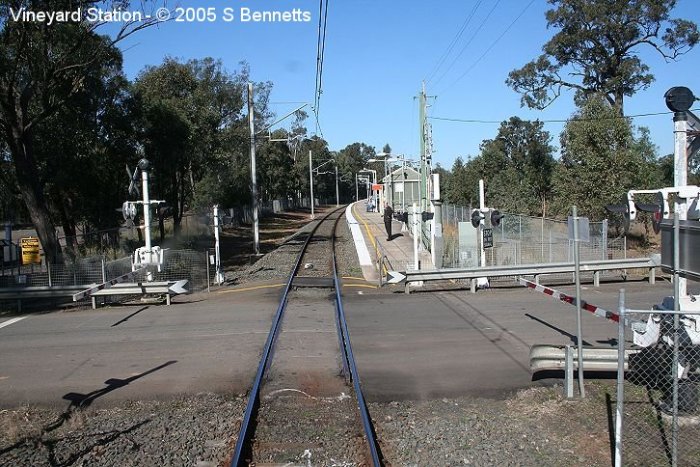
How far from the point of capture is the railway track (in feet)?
20.8

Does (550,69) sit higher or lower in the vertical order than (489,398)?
higher

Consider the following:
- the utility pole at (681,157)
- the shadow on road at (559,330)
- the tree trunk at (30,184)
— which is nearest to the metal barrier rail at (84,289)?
the tree trunk at (30,184)

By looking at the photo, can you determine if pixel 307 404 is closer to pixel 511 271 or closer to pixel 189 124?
pixel 511 271

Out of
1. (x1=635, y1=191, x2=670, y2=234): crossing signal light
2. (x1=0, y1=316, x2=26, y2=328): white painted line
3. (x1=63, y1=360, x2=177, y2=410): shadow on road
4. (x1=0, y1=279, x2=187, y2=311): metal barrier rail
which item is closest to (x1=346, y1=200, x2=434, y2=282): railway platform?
(x1=0, y1=279, x2=187, y2=311): metal barrier rail

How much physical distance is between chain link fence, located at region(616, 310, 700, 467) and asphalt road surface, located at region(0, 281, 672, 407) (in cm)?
156

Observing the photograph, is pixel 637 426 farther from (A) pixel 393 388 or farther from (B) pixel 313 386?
(B) pixel 313 386

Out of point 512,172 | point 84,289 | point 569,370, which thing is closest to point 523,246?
point 84,289

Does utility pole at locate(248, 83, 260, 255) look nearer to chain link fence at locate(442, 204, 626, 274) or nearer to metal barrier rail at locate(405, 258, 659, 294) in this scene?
chain link fence at locate(442, 204, 626, 274)

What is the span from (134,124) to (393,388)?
26141 mm

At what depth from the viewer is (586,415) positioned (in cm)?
721

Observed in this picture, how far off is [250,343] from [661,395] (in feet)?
21.8

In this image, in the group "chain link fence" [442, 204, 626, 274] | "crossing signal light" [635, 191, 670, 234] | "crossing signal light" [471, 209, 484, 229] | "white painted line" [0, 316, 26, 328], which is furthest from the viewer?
"chain link fence" [442, 204, 626, 274]

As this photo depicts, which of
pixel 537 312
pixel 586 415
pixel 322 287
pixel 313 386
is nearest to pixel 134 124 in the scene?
pixel 322 287

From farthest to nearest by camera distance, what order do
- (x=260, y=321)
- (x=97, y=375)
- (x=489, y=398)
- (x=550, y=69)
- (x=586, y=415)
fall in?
Result: (x=550, y=69)
(x=260, y=321)
(x=97, y=375)
(x=489, y=398)
(x=586, y=415)
